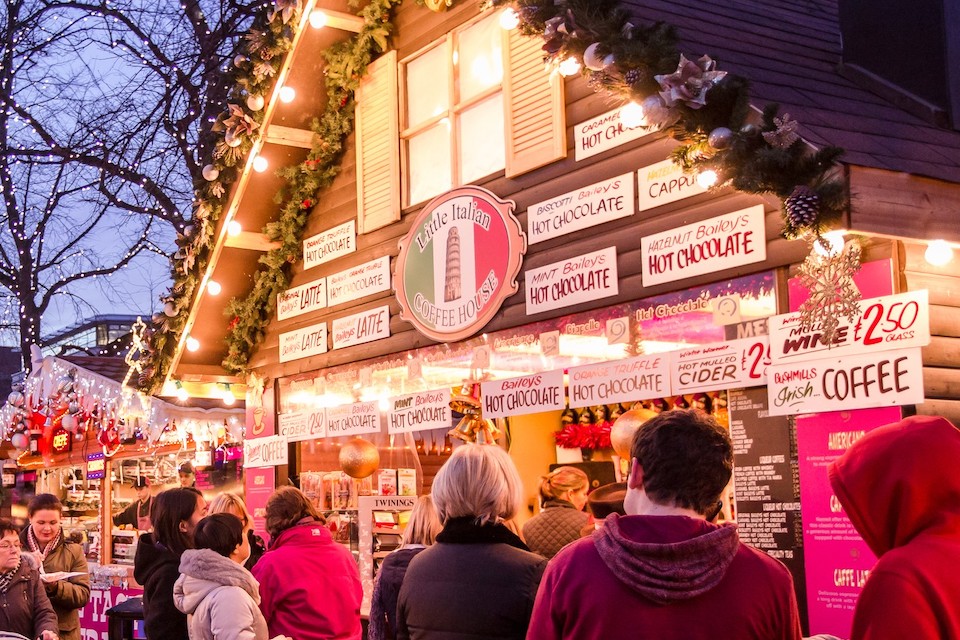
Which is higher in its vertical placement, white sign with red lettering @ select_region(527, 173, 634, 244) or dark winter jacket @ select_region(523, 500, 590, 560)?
white sign with red lettering @ select_region(527, 173, 634, 244)

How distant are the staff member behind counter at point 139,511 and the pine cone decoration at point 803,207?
964 cm

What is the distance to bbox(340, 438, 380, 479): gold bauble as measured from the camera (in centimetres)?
949

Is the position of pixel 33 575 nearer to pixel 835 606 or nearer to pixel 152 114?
pixel 835 606

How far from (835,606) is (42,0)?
22153 mm

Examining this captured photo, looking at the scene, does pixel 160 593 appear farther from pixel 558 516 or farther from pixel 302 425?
pixel 302 425

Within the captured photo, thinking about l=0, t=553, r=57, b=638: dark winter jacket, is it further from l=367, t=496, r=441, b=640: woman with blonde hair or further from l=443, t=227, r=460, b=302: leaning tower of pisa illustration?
l=443, t=227, r=460, b=302: leaning tower of pisa illustration

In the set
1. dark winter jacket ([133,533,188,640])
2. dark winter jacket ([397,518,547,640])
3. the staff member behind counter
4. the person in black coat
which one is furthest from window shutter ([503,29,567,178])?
the staff member behind counter

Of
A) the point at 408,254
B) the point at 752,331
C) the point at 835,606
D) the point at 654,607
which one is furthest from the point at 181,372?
the point at 654,607

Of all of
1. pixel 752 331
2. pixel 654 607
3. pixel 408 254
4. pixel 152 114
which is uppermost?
pixel 152 114

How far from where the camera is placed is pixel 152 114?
67.4ft

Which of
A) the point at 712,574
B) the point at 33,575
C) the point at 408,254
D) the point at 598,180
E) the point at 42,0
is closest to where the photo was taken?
the point at 712,574

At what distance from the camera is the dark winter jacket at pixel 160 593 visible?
5.46 metres

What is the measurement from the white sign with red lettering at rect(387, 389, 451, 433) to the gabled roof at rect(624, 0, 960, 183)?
315 cm

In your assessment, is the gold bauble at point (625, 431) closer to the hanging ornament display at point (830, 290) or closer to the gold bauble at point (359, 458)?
the hanging ornament display at point (830, 290)
